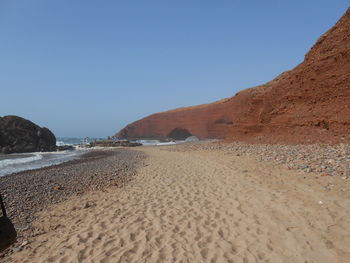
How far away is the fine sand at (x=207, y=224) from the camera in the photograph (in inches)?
152

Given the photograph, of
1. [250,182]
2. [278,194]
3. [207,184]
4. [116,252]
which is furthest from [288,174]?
[116,252]

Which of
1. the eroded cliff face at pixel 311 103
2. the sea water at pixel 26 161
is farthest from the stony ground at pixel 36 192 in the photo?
the eroded cliff face at pixel 311 103

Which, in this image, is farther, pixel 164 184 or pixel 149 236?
pixel 164 184

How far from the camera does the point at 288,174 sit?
793 centimetres

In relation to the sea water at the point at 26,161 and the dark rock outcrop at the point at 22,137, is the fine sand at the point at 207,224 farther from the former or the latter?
the dark rock outcrop at the point at 22,137

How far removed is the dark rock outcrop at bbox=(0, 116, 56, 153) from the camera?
1201 inches

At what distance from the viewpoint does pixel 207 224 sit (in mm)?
4938

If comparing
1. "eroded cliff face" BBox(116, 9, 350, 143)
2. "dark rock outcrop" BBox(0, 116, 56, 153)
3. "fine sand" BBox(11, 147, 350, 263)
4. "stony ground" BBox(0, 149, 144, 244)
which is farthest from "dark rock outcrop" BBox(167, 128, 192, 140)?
"fine sand" BBox(11, 147, 350, 263)

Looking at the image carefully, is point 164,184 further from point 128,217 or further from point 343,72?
point 343,72

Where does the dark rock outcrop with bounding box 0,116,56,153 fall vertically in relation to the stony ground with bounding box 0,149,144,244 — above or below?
above

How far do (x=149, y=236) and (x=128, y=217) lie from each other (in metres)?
1.16

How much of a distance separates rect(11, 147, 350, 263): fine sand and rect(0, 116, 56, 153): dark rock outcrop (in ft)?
94.3

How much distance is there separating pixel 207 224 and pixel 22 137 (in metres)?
34.5

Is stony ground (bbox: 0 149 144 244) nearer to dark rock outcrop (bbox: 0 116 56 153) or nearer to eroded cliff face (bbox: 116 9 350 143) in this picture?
eroded cliff face (bbox: 116 9 350 143)
